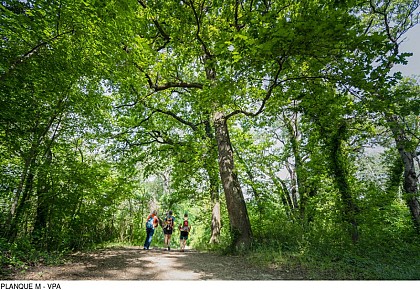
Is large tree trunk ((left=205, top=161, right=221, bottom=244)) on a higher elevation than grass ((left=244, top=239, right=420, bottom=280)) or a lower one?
Result: higher

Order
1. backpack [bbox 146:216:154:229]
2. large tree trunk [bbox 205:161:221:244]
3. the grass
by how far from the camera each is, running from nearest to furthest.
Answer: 1. the grass
2. backpack [bbox 146:216:154:229]
3. large tree trunk [bbox 205:161:221:244]

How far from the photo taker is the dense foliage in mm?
4332

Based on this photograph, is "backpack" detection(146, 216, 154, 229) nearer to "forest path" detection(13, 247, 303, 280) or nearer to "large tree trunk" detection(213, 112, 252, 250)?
"large tree trunk" detection(213, 112, 252, 250)

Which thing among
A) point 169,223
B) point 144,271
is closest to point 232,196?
point 144,271

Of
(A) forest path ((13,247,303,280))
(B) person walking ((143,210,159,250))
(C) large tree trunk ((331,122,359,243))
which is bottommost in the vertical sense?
(A) forest path ((13,247,303,280))

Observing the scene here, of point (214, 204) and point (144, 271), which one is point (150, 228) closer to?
point (214, 204)

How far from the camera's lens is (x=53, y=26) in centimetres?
449

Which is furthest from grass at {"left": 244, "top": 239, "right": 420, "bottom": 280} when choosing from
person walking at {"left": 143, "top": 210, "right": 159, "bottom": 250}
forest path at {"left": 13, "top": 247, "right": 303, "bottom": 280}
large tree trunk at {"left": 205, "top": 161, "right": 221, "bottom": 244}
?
large tree trunk at {"left": 205, "top": 161, "right": 221, "bottom": 244}

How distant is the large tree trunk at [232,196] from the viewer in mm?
7445

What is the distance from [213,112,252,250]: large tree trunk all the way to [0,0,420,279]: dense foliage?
38mm

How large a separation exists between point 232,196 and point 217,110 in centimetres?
289

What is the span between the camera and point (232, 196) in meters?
7.98

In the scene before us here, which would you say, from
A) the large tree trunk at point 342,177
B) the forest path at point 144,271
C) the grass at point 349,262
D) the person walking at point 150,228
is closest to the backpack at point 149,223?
the person walking at point 150,228

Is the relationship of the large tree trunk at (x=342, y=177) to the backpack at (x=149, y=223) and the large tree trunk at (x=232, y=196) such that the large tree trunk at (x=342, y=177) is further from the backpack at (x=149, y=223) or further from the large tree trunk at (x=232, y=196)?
the backpack at (x=149, y=223)
